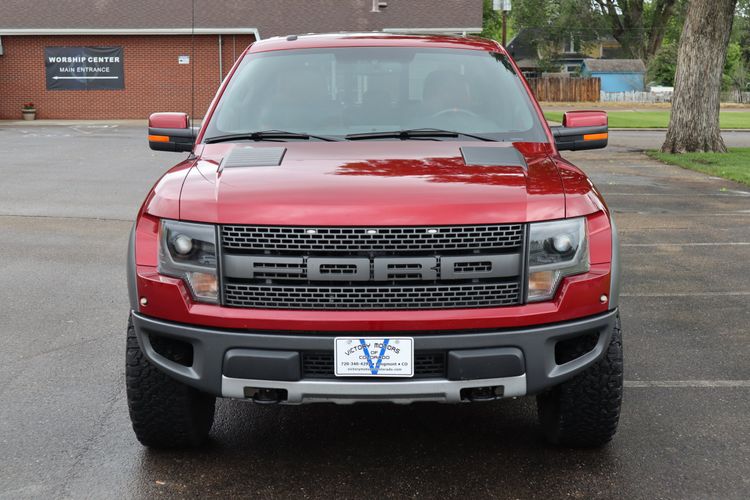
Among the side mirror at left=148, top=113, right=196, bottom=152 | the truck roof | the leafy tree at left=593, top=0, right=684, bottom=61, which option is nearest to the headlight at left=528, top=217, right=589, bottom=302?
the truck roof

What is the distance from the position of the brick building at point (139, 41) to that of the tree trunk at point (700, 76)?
1560 cm

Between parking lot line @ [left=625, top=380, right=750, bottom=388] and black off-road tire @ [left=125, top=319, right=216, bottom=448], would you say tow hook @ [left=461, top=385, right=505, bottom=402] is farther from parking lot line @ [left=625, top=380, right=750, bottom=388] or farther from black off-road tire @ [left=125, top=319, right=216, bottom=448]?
parking lot line @ [left=625, top=380, right=750, bottom=388]

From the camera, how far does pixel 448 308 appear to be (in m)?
3.45

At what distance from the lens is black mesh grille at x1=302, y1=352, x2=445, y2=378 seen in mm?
3397

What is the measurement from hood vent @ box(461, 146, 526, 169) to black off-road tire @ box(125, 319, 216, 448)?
156cm

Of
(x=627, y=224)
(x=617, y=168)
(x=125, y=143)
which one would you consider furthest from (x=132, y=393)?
(x=125, y=143)

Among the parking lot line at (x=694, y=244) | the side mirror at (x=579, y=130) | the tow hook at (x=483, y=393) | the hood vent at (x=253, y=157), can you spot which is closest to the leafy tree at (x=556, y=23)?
the parking lot line at (x=694, y=244)

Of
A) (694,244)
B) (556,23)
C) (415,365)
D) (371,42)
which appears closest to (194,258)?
(415,365)

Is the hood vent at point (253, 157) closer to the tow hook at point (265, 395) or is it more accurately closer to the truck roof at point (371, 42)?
the tow hook at point (265, 395)

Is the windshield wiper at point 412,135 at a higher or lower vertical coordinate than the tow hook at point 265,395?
higher

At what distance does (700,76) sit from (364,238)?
58.9ft

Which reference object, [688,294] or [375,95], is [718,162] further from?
[375,95]

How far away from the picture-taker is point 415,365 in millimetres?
3398

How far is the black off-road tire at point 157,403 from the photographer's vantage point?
3785mm
